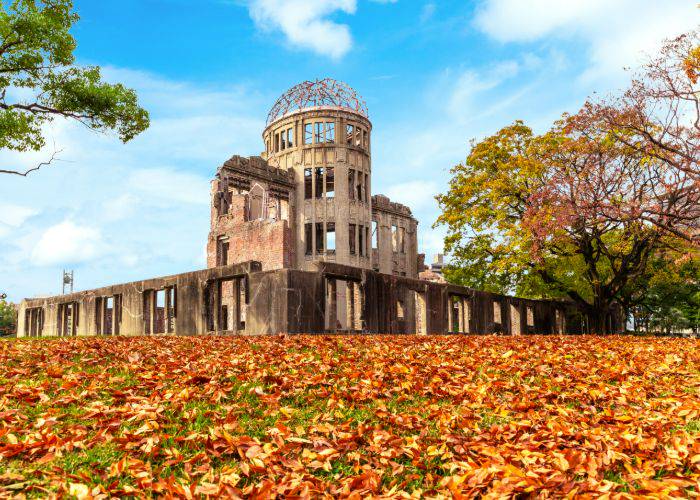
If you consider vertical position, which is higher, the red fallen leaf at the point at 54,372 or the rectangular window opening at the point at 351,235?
the rectangular window opening at the point at 351,235

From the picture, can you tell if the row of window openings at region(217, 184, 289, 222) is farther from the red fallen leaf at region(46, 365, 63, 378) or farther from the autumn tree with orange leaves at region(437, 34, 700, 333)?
the red fallen leaf at region(46, 365, 63, 378)

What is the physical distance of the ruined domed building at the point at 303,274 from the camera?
17.8 m

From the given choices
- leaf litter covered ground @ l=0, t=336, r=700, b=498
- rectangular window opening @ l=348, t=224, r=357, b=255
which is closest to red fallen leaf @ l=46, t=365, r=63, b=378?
leaf litter covered ground @ l=0, t=336, r=700, b=498

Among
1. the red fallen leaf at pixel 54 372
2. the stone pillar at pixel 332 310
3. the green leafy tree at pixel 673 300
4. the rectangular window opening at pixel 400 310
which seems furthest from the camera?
the green leafy tree at pixel 673 300

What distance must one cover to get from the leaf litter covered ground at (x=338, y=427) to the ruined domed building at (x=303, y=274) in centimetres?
782

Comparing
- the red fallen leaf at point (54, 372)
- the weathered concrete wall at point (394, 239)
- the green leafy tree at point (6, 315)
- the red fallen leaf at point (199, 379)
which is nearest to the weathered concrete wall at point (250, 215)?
the weathered concrete wall at point (394, 239)

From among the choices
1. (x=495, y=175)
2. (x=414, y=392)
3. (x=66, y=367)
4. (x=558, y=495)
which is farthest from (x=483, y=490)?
(x=495, y=175)

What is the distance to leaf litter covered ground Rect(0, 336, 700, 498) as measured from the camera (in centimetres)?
423

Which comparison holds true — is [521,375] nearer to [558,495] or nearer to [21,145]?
[558,495]

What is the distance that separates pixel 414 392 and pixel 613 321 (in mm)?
34696

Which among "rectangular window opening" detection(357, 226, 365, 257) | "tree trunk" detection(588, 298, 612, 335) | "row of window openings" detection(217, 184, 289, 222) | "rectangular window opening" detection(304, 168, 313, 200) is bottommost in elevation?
"tree trunk" detection(588, 298, 612, 335)

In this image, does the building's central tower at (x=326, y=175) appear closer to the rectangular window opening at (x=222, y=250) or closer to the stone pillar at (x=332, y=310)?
the rectangular window opening at (x=222, y=250)

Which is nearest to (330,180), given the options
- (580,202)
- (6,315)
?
(580,202)

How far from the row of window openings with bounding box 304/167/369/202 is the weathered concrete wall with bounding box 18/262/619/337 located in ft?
43.6
